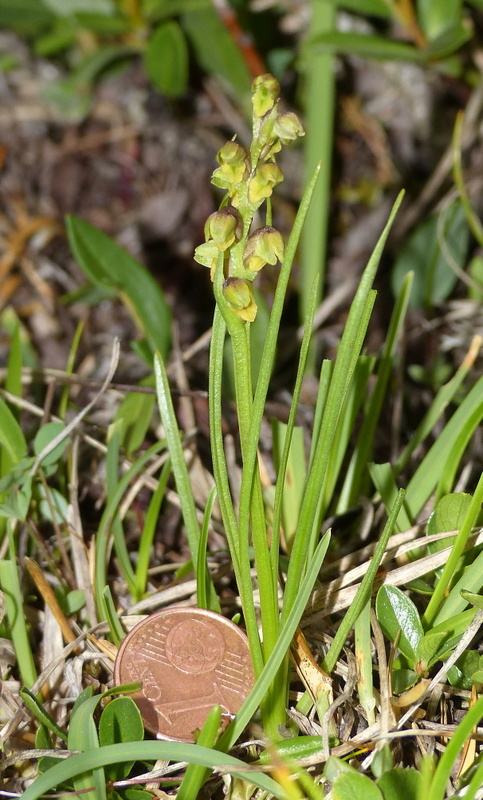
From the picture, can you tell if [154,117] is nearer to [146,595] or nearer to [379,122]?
[379,122]

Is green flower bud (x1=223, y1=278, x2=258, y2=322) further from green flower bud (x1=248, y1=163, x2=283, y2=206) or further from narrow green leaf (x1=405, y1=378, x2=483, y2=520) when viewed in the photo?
narrow green leaf (x1=405, y1=378, x2=483, y2=520)

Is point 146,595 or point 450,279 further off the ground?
point 450,279

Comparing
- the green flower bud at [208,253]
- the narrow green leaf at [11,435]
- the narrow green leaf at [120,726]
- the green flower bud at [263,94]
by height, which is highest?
the green flower bud at [263,94]

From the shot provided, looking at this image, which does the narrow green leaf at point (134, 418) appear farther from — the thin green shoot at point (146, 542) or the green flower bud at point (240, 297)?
the green flower bud at point (240, 297)

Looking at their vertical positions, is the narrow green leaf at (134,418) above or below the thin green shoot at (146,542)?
above

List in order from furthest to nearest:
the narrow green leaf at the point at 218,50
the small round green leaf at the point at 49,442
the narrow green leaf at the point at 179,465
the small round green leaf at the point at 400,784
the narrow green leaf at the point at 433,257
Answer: the narrow green leaf at the point at 218,50 < the narrow green leaf at the point at 433,257 < the small round green leaf at the point at 49,442 < the narrow green leaf at the point at 179,465 < the small round green leaf at the point at 400,784

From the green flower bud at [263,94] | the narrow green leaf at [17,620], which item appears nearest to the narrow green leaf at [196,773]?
the narrow green leaf at [17,620]

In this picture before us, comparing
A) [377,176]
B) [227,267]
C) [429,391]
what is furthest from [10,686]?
[377,176]
